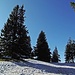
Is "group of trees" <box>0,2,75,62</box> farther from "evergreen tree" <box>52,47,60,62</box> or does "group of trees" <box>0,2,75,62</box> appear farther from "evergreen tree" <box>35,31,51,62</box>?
"evergreen tree" <box>52,47,60,62</box>

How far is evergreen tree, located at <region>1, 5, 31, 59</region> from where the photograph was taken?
37.8 metres

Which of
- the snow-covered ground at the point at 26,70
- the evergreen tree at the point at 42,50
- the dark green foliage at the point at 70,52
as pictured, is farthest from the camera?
the dark green foliage at the point at 70,52

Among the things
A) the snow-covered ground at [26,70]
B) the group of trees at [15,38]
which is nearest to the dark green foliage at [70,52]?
the group of trees at [15,38]

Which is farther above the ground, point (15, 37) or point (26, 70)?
point (15, 37)

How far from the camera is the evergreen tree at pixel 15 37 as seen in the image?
124 feet

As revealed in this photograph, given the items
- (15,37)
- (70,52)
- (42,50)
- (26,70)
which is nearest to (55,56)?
(70,52)

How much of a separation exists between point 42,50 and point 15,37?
2585 cm

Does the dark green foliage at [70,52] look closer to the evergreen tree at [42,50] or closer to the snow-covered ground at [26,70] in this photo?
the evergreen tree at [42,50]

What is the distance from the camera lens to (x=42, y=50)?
210 ft

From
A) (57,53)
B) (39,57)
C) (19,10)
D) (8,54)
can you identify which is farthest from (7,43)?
(57,53)

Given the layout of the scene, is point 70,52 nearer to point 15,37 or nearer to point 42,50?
point 42,50

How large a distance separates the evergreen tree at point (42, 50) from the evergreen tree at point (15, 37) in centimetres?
2330

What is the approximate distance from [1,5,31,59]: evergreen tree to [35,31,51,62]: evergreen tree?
23301mm

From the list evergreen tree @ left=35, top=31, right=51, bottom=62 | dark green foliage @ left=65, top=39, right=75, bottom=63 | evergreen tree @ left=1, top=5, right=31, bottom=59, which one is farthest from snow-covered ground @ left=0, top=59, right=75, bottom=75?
dark green foliage @ left=65, top=39, right=75, bottom=63
